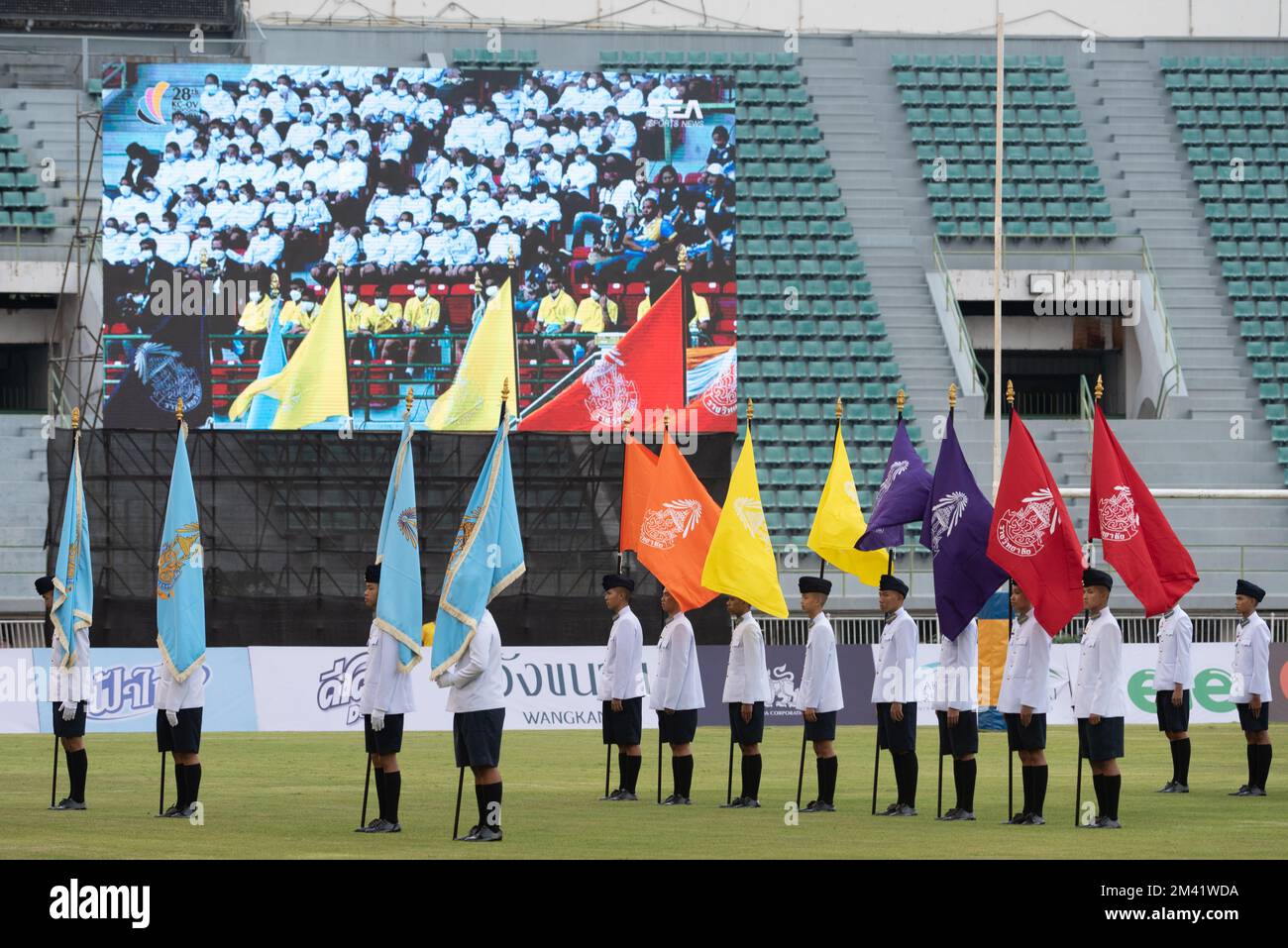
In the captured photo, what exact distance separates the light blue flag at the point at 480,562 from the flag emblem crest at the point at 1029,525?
383cm

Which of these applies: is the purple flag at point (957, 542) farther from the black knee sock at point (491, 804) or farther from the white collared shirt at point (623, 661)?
the black knee sock at point (491, 804)

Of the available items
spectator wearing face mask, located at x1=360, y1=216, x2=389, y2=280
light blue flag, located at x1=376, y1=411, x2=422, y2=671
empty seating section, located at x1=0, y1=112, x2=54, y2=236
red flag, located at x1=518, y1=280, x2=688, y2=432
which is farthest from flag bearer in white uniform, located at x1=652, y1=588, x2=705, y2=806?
empty seating section, located at x1=0, y1=112, x2=54, y2=236

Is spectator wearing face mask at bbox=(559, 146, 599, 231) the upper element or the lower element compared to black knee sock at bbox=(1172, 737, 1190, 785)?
upper

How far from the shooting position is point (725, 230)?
2872 cm

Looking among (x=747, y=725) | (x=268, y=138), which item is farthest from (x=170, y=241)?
(x=747, y=725)

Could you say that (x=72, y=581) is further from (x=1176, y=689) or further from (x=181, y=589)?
(x=1176, y=689)

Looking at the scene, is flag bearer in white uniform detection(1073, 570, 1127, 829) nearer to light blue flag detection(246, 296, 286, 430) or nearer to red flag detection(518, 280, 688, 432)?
red flag detection(518, 280, 688, 432)

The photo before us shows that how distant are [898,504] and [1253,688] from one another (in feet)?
12.6

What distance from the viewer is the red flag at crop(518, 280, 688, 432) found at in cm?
2770

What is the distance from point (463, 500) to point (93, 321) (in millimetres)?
10324

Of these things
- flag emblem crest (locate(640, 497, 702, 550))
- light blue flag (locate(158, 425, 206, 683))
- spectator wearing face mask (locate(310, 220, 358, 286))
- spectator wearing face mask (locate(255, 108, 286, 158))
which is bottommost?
light blue flag (locate(158, 425, 206, 683))

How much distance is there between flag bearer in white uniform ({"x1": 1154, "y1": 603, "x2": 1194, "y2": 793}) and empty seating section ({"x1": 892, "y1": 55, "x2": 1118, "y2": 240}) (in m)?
19.5

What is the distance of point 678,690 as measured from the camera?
57.3 ft

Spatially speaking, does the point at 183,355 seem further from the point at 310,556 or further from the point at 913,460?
the point at 913,460
